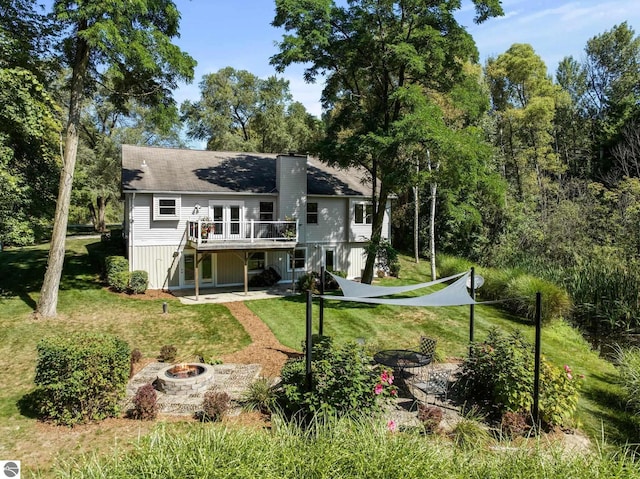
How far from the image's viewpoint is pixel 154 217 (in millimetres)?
18906

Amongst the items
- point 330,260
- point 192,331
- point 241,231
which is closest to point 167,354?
point 192,331

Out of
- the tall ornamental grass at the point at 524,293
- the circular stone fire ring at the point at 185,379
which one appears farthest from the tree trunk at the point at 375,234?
the circular stone fire ring at the point at 185,379

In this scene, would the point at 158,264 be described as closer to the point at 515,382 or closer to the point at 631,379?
the point at 515,382

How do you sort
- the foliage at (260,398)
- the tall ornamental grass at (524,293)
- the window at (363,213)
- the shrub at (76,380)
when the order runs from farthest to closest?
the window at (363,213)
the tall ornamental grass at (524,293)
the foliage at (260,398)
the shrub at (76,380)

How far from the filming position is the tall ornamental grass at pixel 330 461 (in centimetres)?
482

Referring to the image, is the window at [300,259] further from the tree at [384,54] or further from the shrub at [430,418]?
the shrub at [430,418]

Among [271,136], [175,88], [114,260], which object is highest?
[271,136]

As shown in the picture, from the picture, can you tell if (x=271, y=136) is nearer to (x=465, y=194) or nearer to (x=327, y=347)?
(x=465, y=194)

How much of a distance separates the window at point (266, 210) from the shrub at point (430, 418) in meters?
15.2

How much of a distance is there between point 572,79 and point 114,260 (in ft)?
144

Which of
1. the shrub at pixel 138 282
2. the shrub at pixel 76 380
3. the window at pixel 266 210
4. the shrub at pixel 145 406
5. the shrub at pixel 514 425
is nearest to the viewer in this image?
the shrub at pixel 514 425

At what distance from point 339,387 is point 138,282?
13627 millimetres

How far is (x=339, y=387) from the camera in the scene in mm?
7168

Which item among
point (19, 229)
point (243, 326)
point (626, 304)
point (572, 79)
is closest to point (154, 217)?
point (19, 229)
